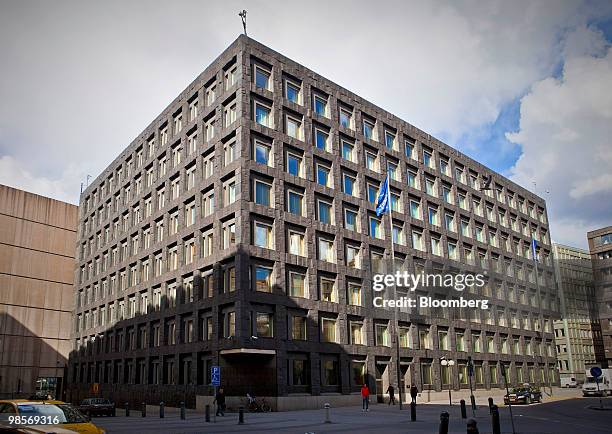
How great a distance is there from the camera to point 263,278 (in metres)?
43.2

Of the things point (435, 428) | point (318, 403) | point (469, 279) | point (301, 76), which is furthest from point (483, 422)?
point (469, 279)

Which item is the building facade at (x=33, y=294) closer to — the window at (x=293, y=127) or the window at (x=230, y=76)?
the window at (x=230, y=76)

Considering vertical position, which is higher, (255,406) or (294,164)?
(294,164)

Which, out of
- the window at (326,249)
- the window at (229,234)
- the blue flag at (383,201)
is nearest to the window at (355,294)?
the window at (326,249)

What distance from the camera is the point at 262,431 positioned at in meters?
24.0

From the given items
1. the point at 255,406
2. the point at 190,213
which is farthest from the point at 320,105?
the point at 255,406

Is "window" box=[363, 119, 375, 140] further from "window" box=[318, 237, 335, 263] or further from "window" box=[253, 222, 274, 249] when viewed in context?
"window" box=[253, 222, 274, 249]

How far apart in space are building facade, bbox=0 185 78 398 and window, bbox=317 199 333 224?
44.3m

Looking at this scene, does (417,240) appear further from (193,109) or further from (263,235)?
(193,109)

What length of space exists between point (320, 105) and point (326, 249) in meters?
14.3

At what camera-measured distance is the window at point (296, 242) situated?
4619 cm

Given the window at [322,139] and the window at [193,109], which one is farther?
the window at [193,109]

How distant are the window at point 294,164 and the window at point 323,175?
2.26m

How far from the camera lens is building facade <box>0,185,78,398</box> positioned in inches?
2739
